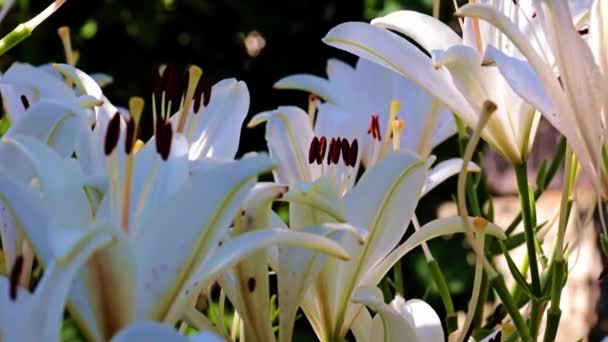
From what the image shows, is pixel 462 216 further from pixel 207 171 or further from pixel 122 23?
pixel 122 23

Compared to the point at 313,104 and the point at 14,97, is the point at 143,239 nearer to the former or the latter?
the point at 14,97

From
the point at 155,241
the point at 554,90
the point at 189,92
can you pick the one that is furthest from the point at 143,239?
the point at 554,90

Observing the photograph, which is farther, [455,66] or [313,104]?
[313,104]

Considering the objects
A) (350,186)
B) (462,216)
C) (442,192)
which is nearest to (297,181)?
(350,186)

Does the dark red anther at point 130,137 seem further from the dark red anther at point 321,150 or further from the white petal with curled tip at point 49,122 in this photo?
the dark red anther at point 321,150

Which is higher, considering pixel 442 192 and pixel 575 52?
pixel 575 52

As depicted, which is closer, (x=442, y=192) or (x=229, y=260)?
(x=229, y=260)
